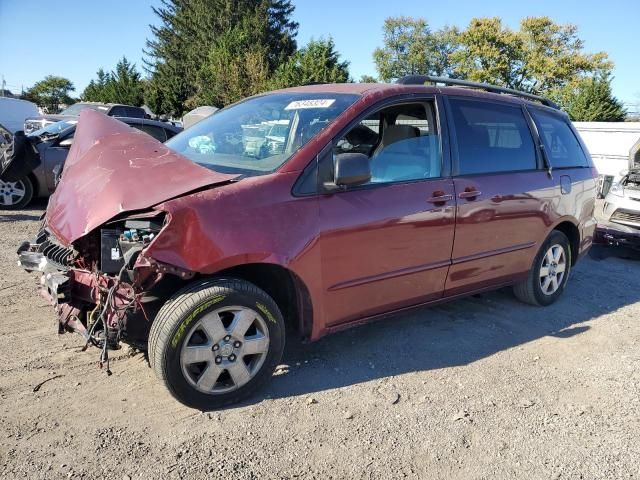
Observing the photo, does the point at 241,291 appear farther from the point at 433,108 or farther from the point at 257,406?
the point at 433,108

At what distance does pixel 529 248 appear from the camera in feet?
14.7

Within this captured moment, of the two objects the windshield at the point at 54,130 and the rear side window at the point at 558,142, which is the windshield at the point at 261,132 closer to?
the rear side window at the point at 558,142

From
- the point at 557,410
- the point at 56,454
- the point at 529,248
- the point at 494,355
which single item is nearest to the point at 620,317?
the point at 529,248

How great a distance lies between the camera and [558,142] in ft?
16.1


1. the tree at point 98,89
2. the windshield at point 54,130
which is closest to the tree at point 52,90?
the tree at point 98,89

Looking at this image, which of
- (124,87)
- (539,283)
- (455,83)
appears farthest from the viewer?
(124,87)

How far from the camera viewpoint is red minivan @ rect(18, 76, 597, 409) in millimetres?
2719

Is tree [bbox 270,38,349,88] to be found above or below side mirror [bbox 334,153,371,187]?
above

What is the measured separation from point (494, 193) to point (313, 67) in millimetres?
27767

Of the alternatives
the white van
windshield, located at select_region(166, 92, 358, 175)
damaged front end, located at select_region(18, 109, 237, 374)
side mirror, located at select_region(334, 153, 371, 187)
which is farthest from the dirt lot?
the white van

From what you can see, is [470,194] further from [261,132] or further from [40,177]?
[40,177]

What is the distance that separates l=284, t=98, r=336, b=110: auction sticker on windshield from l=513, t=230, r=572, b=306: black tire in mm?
2453

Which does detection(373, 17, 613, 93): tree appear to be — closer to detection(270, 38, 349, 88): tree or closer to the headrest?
detection(270, 38, 349, 88): tree

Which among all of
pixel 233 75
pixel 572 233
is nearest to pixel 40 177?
pixel 572 233
